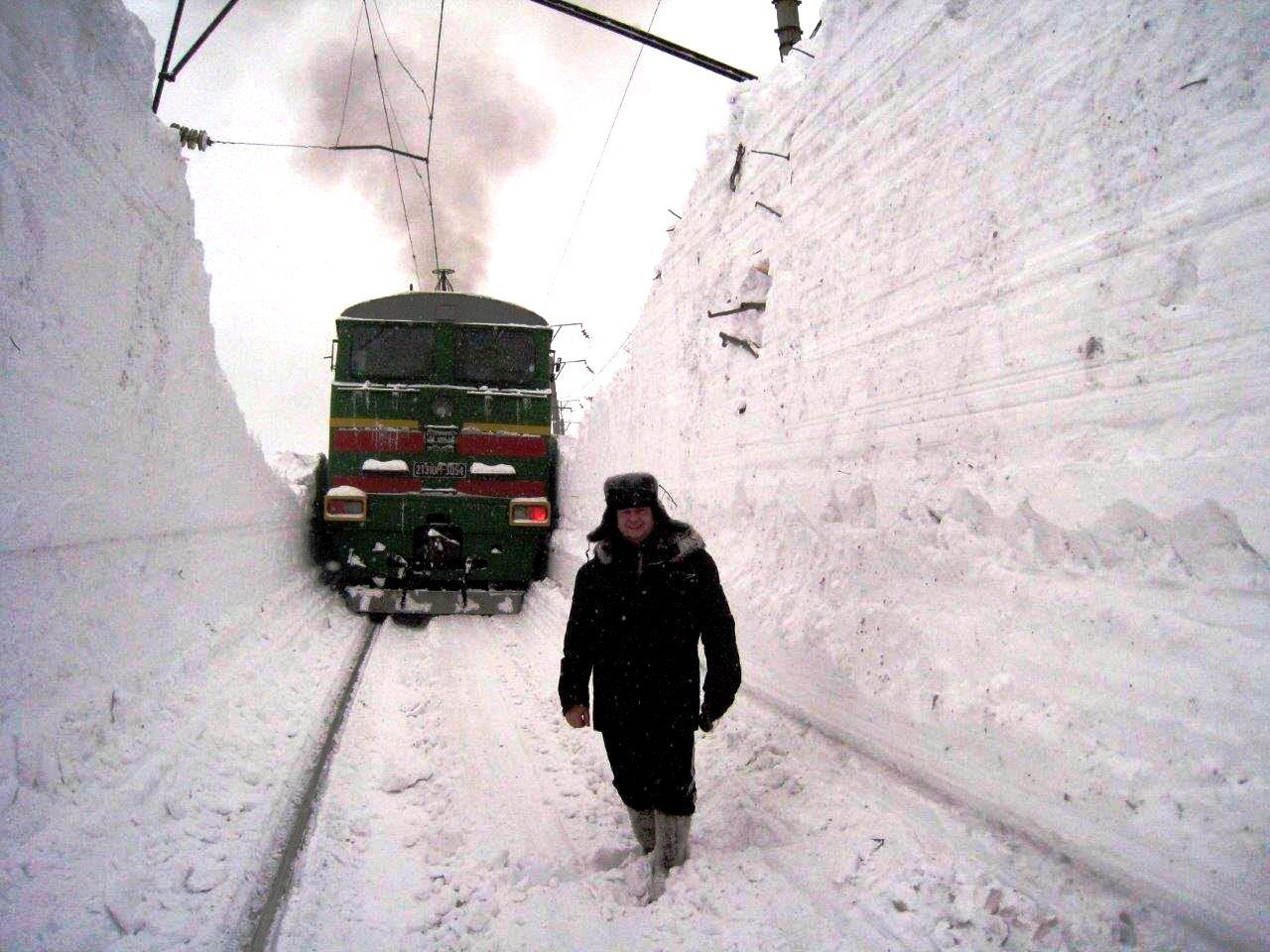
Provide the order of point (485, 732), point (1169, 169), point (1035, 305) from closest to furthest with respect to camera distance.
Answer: point (1169, 169) < point (1035, 305) < point (485, 732)

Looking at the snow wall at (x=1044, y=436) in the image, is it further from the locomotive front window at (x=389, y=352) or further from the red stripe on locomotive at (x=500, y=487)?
the locomotive front window at (x=389, y=352)

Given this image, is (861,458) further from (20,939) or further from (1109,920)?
(20,939)

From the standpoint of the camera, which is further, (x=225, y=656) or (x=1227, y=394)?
(x=225, y=656)

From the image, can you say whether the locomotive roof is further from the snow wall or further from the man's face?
the man's face

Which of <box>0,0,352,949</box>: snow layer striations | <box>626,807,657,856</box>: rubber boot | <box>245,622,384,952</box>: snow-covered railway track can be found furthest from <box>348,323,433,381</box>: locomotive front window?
<box>626,807,657,856</box>: rubber boot

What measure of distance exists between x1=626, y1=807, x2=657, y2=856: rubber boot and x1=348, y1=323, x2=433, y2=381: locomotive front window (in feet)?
21.1

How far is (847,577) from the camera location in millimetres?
3143

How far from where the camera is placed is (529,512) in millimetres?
7645

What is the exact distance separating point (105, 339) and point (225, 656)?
6.85ft

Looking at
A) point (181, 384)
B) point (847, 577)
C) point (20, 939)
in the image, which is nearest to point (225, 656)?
point (181, 384)

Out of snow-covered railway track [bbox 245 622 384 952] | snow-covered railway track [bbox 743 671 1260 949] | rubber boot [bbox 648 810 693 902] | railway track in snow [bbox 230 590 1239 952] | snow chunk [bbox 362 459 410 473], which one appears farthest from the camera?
snow chunk [bbox 362 459 410 473]

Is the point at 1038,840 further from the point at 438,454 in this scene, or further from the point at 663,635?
the point at 438,454

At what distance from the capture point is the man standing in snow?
2383 millimetres

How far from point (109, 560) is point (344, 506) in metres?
3.95
